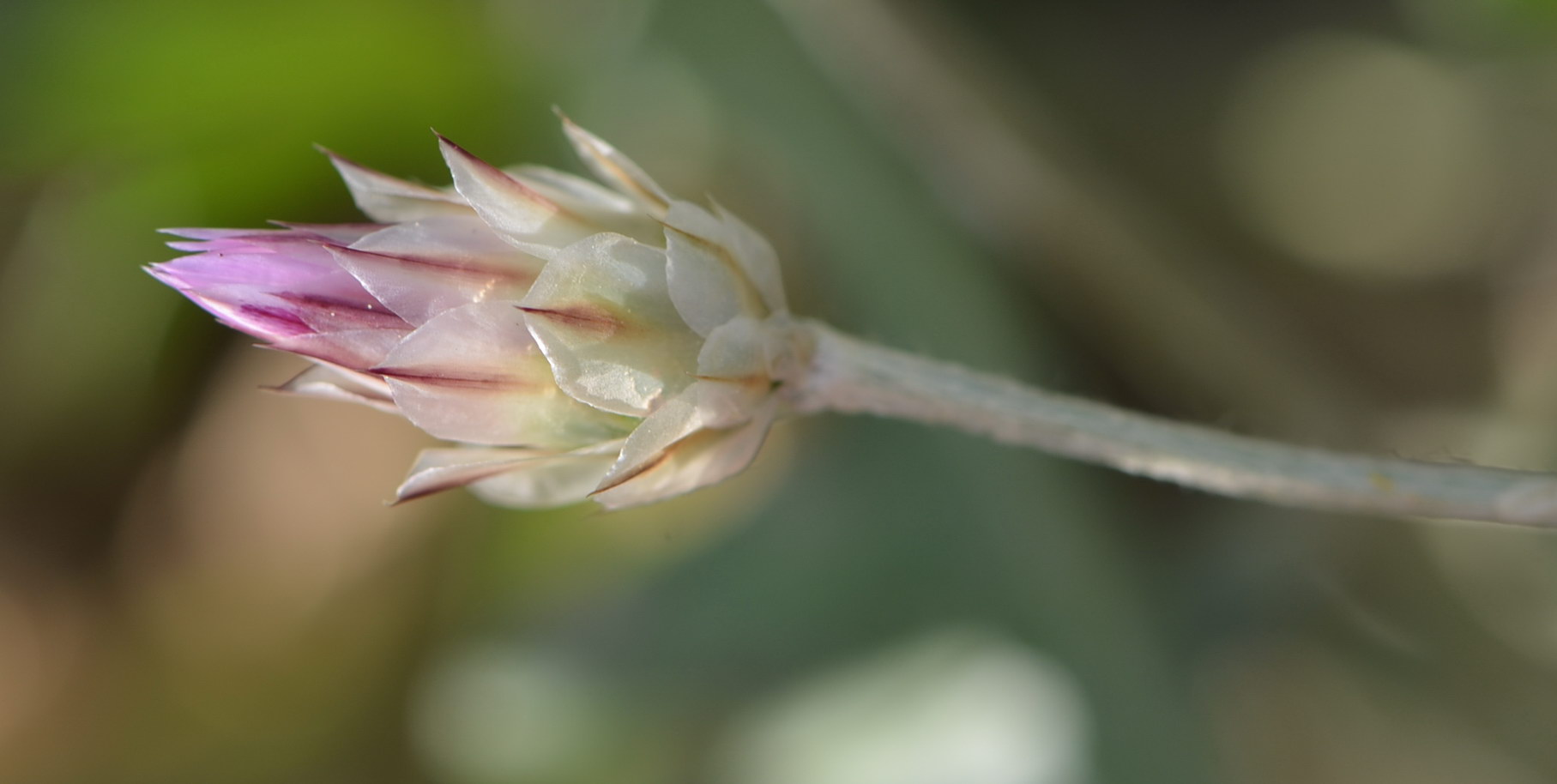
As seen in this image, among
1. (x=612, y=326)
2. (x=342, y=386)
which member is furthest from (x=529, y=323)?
(x=342, y=386)

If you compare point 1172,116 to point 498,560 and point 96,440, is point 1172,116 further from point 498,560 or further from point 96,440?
point 96,440

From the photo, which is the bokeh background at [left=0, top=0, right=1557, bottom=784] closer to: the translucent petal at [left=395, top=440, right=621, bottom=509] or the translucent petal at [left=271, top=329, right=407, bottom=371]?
the translucent petal at [left=395, top=440, right=621, bottom=509]

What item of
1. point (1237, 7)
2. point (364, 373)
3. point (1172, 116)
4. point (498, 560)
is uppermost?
point (364, 373)

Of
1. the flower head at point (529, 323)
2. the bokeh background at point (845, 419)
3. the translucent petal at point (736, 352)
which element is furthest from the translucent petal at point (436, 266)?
the bokeh background at point (845, 419)

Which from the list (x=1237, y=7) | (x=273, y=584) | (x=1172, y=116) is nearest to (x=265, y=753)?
(x=273, y=584)

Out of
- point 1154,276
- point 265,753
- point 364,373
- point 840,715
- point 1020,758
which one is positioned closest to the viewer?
point 364,373
